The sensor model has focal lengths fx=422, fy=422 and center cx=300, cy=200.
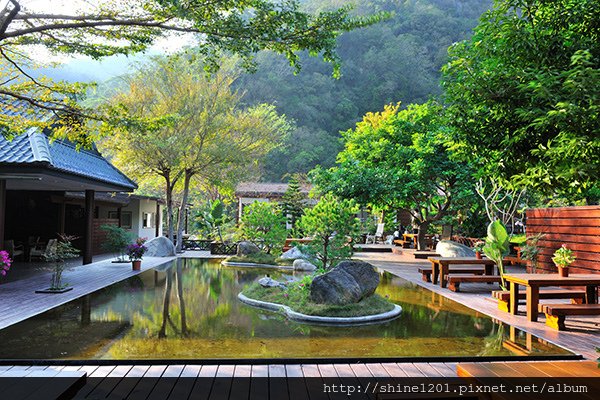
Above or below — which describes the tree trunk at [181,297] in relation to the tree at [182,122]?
below

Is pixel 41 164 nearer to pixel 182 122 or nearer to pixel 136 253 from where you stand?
pixel 136 253

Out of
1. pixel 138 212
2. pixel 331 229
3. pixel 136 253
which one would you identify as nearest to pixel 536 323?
pixel 331 229

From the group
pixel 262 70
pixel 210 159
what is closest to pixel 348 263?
pixel 210 159

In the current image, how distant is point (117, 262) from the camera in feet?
46.2

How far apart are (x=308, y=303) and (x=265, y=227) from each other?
357 inches

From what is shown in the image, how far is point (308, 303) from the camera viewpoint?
7016 mm

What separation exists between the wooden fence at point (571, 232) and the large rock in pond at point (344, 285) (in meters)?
4.77

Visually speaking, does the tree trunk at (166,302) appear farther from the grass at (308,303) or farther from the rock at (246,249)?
the rock at (246,249)

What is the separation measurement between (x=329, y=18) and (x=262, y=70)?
38602 millimetres

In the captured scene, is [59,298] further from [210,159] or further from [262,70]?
[262,70]

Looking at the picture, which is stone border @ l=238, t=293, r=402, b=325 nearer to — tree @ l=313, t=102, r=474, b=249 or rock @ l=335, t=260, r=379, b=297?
rock @ l=335, t=260, r=379, b=297

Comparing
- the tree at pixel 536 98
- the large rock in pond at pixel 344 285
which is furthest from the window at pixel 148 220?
the tree at pixel 536 98

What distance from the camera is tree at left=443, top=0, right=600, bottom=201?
2744 millimetres

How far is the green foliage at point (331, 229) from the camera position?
815 cm
